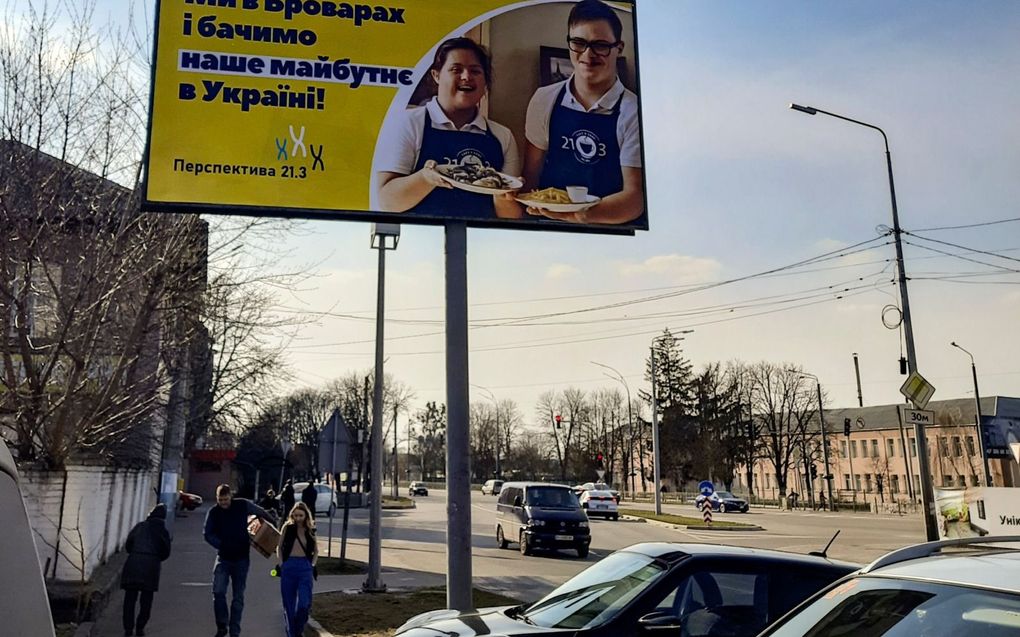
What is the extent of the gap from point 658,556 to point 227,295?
10.4 m

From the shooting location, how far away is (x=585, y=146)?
10.8m

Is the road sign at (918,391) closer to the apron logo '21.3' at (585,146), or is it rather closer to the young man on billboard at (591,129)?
the young man on billboard at (591,129)

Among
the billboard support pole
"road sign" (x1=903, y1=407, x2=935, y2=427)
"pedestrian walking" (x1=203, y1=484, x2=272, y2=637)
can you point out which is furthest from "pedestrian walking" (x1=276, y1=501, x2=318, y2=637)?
"road sign" (x1=903, y1=407, x2=935, y2=427)

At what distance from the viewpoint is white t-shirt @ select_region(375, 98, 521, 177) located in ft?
32.3

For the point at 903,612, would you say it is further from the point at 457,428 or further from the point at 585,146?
the point at 585,146

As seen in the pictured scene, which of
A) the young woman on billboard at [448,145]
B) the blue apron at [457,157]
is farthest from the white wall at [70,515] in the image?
the blue apron at [457,157]

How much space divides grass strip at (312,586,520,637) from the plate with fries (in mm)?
5471

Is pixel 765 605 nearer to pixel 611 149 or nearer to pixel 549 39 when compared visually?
pixel 611 149

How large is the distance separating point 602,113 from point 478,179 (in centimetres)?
211

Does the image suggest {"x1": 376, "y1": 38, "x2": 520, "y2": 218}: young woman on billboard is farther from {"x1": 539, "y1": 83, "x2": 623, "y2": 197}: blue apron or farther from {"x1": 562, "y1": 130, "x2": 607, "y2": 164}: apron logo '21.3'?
{"x1": 562, "y1": 130, "x2": 607, "y2": 164}: apron logo '21.3'

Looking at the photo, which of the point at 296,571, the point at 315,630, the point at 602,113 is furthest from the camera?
the point at 602,113

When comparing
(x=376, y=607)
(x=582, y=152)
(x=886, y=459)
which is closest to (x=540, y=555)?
(x=376, y=607)

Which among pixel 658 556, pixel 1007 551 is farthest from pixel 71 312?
pixel 1007 551

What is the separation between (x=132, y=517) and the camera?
70.6 ft
